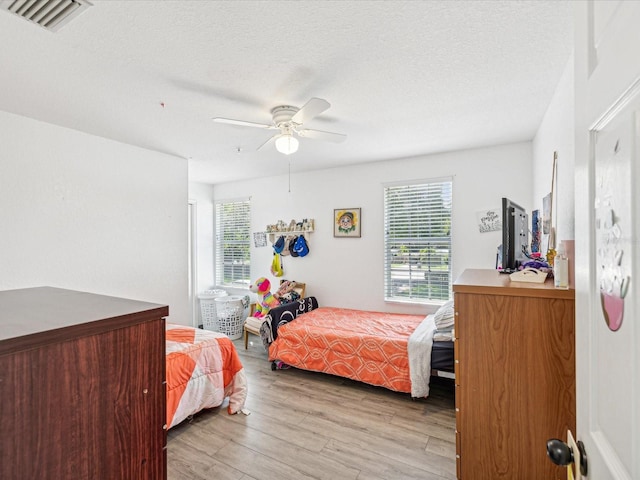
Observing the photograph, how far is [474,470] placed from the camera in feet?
5.05

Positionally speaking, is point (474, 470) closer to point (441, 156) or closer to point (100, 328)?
point (100, 328)

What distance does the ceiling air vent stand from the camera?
1.31 metres

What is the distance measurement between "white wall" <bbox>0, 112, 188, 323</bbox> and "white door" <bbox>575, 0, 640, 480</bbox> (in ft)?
11.4

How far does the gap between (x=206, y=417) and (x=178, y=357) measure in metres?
0.65

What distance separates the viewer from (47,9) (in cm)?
135

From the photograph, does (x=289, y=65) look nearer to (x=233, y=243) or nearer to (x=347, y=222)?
(x=347, y=222)

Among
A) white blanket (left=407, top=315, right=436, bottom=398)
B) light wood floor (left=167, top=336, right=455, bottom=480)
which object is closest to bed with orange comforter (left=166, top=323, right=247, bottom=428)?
light wood floor (left=167, top=336, right=455, bottom=480)

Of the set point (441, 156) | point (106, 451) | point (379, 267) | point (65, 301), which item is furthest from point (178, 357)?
point (441, 156)

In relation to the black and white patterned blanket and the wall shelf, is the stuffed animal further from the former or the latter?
the wall shelf

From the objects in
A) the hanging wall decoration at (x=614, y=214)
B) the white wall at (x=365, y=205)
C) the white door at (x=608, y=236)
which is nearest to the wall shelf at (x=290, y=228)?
the white wall at (x=365, y=205)

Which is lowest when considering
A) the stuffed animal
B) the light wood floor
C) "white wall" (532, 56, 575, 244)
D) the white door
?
the light wood floor

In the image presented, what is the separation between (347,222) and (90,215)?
2.88m

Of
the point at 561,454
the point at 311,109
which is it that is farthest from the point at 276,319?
the point at 561,454

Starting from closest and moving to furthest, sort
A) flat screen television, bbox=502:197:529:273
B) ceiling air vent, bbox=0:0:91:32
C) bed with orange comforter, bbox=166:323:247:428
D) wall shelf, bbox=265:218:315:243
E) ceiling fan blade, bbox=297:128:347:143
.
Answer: ceiling air vent, bbox=0:0:91:32, flat screen television, bbox=502:197:529:273, bed with orange comforter, bbox=166:323:247:428, ceiling fan blade, bbox=297:128:347:143, wall shelf, bbox=265:218:315:243
